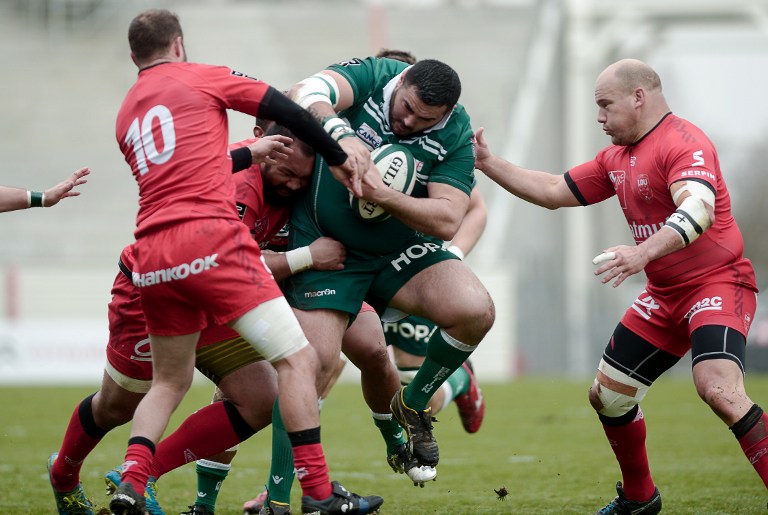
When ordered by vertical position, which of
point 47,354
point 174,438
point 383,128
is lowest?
point 47,354

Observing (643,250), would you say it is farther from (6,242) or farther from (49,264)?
(6,242)

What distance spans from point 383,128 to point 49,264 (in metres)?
15.3

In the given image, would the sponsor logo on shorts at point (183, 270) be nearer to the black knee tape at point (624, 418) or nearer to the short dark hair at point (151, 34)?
the short dark hair at point (151, 34)

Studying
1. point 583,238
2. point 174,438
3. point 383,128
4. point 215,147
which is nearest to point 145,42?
point 215,147

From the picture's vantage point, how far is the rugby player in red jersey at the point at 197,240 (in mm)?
4719

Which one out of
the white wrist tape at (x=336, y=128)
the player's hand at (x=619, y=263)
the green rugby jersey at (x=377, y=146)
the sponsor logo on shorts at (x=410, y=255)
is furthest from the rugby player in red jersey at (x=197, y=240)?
the player's hand at (x=619, y=263)

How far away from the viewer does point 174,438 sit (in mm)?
5562

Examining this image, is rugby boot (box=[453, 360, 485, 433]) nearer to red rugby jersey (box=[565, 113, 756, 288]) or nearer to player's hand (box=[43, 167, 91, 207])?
red rugby jersey (box=[565, 113, 756, 288])

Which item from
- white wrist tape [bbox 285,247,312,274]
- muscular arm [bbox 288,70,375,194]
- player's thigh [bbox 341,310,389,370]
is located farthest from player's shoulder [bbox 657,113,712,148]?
white wrist tape [bbox 285,247,312,274]

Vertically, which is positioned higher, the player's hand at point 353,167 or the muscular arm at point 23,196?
the player's hand at point 353,167

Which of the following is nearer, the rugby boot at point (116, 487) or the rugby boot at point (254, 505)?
the rugby boot at point (116, 487)

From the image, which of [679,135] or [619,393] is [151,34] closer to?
[679,135]

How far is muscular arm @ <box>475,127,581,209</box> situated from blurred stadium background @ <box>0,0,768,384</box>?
12916 millimetres

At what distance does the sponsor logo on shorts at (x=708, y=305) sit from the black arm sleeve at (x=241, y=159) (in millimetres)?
2427
